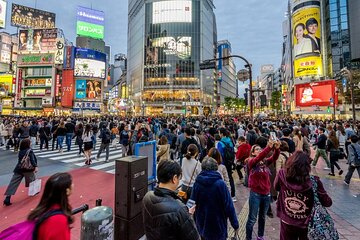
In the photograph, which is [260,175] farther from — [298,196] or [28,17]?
[28,17]

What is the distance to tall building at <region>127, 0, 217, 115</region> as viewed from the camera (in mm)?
69688

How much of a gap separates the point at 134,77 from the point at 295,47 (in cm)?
6003

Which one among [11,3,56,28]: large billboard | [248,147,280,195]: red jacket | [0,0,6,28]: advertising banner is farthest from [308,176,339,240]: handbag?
[11,3,56,28]: large billboard

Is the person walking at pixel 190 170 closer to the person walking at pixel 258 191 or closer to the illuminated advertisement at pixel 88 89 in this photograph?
the person walking at pixel 258 191

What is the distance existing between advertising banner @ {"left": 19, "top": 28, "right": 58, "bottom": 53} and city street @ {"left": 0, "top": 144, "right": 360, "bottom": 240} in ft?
195


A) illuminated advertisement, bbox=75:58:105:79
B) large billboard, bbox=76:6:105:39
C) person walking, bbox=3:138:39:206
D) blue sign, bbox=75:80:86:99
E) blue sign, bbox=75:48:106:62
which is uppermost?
large billboard, bbox=76:6:105:39

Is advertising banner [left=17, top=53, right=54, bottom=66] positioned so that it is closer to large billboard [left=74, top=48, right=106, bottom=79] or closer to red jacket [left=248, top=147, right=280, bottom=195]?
large billboard [left=74, top=48, right=106, bottom=79]

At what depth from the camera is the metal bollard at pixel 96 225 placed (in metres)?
2.47

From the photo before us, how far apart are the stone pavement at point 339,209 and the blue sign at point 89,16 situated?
8776cm

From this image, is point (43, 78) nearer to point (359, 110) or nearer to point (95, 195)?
point (95, 195)

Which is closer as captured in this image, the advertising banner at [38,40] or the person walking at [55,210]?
the person walking at [55,210]

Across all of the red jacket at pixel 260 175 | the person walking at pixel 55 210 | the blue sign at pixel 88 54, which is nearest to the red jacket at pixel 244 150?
the red jacket at pixel 260 175

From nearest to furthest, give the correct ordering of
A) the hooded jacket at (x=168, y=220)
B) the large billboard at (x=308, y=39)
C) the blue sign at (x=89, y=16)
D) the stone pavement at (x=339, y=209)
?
1. the hooded jacket at (x=168, y=220)
2. the stone pavement at (x=339, y=209)
3. the large billboard at (x=308, y=39)
4. the blue sign at (x=89, y=16)

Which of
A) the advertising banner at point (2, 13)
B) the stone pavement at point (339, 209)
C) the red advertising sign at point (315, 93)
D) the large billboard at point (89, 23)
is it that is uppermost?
the large billboard at point (89, 23)
